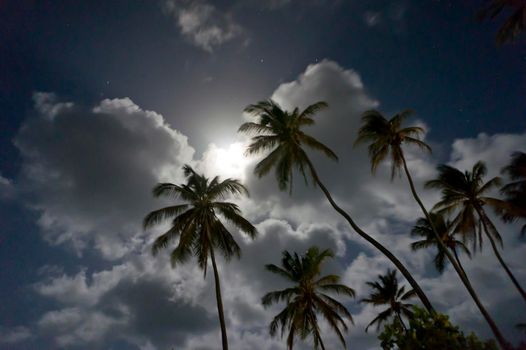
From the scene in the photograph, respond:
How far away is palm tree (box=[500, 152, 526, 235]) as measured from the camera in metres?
18.5

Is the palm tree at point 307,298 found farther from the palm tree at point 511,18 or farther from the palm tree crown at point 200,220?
the palm tree at point 511,18

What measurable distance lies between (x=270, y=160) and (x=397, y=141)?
28.3 ft

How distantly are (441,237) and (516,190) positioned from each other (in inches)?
294

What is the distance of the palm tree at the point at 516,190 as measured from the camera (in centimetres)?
1853

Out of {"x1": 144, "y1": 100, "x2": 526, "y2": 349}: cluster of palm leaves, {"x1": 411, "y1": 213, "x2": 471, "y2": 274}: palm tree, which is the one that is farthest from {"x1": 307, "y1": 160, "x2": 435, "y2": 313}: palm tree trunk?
{"x1": 411, "y1": 213, "x2": 471, "y2": 274}: palm tree

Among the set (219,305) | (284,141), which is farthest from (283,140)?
(219,305)

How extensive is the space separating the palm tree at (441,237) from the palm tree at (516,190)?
445 cm

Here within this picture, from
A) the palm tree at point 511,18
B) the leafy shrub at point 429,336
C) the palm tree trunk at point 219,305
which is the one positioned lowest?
the leafy shrub at point 429,336

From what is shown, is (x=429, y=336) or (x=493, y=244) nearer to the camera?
A: (x=429, y=336)

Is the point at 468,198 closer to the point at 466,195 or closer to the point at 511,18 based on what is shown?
the point at 466,195

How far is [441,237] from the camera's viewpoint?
2602 cm

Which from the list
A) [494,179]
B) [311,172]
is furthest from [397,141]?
[494,179]

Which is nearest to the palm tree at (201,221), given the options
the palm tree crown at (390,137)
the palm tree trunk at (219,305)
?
the palm tree trunk at (219,305)

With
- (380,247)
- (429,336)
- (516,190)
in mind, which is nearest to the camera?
(429,336)
